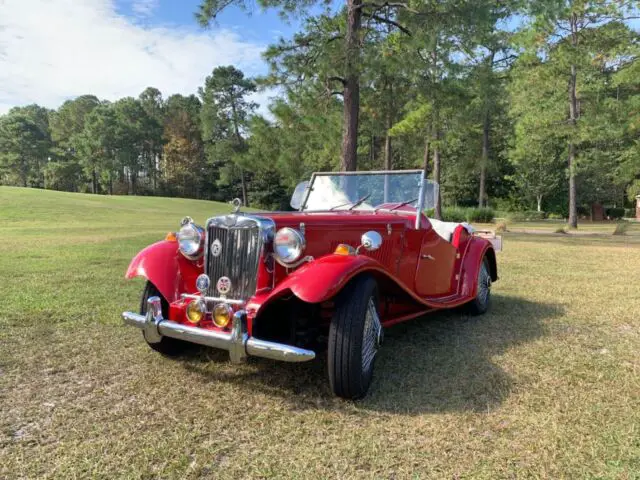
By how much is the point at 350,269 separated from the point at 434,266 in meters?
1.86

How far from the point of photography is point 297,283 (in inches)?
119

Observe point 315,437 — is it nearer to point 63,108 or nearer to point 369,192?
point 369,192

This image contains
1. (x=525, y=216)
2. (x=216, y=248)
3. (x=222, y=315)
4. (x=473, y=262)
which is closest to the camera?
(x=222, y=315)

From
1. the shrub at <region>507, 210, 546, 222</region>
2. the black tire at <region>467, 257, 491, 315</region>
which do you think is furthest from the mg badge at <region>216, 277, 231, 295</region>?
the shrub at <region>507, 210, 546, 222</region>

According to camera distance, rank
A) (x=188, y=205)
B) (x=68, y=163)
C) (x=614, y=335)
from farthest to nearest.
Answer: (x=68, y=163), (x=188, y=205), (x=614, y=335)

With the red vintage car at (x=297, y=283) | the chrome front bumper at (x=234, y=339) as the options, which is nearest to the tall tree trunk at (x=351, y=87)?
the red vintage car at (x=297, y=283)

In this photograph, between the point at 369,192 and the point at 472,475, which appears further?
the point at 369,192

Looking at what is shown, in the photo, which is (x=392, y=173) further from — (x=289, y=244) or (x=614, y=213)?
(x=614, y=213)

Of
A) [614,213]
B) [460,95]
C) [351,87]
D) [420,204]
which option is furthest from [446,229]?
[614,213]

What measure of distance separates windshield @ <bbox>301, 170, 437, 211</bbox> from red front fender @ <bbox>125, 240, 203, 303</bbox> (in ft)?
5.18

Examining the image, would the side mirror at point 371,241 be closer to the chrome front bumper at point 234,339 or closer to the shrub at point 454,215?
the chrome front bumper at point 234,339

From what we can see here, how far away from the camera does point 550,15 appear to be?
10.6m

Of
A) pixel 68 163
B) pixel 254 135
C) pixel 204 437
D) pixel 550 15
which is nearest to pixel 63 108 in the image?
pixel 68 163

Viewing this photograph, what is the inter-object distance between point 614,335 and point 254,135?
13.5 m
